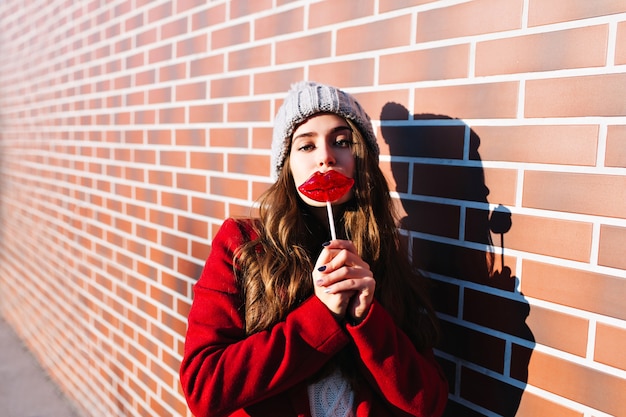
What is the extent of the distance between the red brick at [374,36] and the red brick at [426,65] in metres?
0.06

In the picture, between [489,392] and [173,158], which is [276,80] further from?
[489,392]

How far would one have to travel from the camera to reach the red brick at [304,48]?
2422 millimetres

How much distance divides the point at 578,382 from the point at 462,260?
0.53 m

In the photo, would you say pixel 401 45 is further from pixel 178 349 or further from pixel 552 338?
pixel 178 349

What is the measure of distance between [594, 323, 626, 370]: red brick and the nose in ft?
3.00

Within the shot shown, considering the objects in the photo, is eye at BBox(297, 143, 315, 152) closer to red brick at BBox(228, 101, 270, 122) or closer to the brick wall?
the brick wall

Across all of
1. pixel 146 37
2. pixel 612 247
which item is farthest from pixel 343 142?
pixel 146 37

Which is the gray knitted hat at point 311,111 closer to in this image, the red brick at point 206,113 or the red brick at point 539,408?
the red brick at point 539,408

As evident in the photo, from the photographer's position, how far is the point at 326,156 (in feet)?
5.76

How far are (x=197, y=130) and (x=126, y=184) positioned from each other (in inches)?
40.6

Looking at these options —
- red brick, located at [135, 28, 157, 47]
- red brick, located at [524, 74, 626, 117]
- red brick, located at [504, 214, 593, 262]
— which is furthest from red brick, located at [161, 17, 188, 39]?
red brick, located at [504, 214, 593, 262]

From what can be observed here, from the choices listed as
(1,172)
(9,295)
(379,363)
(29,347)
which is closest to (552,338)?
(379,363)

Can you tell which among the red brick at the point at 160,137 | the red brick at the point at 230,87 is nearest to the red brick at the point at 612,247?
the red brick at the point at 230,87

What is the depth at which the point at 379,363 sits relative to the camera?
1.59 m
